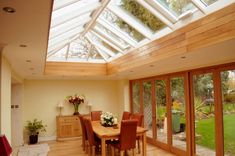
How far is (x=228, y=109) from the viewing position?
418 cm

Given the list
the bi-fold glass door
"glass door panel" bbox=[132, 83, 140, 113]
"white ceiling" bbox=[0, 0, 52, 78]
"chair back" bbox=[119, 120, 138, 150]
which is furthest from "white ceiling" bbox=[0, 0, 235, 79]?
"glass door panel" bbox=[132, 83, 140, 113]

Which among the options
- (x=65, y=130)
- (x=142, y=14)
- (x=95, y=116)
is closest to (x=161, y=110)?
(x=95, y=116)

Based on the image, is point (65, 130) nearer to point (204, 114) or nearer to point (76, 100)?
point (76, 100)

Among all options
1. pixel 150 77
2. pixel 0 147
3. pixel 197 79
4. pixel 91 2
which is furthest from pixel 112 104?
pixel 0 147

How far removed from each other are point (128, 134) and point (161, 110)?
2088 millimetres

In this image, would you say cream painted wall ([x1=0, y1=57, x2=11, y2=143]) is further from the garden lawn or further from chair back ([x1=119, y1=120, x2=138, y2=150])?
the garden lawn

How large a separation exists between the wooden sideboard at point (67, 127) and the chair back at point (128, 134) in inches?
135

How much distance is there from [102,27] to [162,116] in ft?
10.4

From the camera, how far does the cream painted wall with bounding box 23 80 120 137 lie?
25.0 feet

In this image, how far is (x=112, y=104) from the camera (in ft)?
28.3

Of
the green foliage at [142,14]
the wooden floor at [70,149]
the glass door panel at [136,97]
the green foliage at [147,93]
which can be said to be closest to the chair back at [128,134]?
the wooden floor at [70,149]

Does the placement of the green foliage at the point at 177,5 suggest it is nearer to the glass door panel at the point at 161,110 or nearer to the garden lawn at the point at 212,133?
the garden lawn at the point at 212,133

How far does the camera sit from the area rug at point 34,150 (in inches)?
228

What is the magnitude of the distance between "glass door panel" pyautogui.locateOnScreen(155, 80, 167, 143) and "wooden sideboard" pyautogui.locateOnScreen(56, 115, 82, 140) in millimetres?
2888
